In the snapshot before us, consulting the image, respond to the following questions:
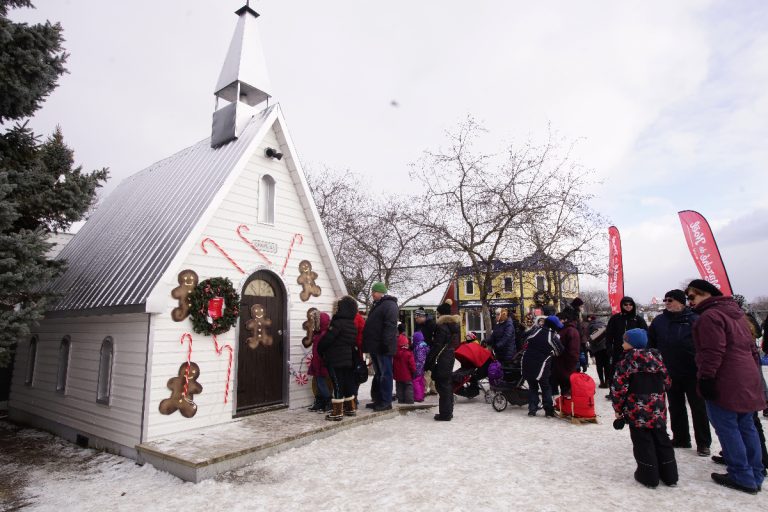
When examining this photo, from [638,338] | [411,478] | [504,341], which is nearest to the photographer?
[638,338]

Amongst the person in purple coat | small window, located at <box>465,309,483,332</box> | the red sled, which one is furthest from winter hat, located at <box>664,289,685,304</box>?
small window, located at <box>465,309,483,332</box>

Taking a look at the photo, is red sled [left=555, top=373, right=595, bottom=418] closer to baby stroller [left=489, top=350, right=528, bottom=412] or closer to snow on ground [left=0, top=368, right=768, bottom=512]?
snow on ground [left=0, top=368, right=768, bottom=512]

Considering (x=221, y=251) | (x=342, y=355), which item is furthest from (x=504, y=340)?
(x=221, y=251)

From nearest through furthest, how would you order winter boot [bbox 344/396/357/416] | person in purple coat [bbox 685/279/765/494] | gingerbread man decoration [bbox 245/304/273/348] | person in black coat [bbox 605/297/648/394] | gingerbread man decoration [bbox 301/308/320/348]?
person in purple coat [bbox 685/279/765/494] → winter boot [bbox 344/396/357/416] → gingerbread man decoration [bbox 245/304/273/348] → person in black coat [bbox 605/297/648/394] → gingerbread man decoration [bbox 301/308/320/348]

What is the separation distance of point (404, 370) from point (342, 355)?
2133mm

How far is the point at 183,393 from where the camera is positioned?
7.05m

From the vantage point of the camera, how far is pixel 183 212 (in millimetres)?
7984

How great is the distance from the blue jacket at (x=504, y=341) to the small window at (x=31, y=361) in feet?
33.6

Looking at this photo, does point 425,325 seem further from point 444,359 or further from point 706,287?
point 706,287

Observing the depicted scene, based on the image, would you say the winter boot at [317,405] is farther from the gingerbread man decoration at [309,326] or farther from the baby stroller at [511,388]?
the baby stroller at [511,388]

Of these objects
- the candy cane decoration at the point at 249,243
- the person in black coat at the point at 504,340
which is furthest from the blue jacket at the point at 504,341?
the candy cane decoration at the point at 249,243

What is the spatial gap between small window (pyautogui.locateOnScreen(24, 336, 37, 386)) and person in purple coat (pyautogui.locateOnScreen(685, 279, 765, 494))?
1230cm

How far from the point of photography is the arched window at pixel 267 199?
879cm

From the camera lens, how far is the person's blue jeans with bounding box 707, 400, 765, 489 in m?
4.58
